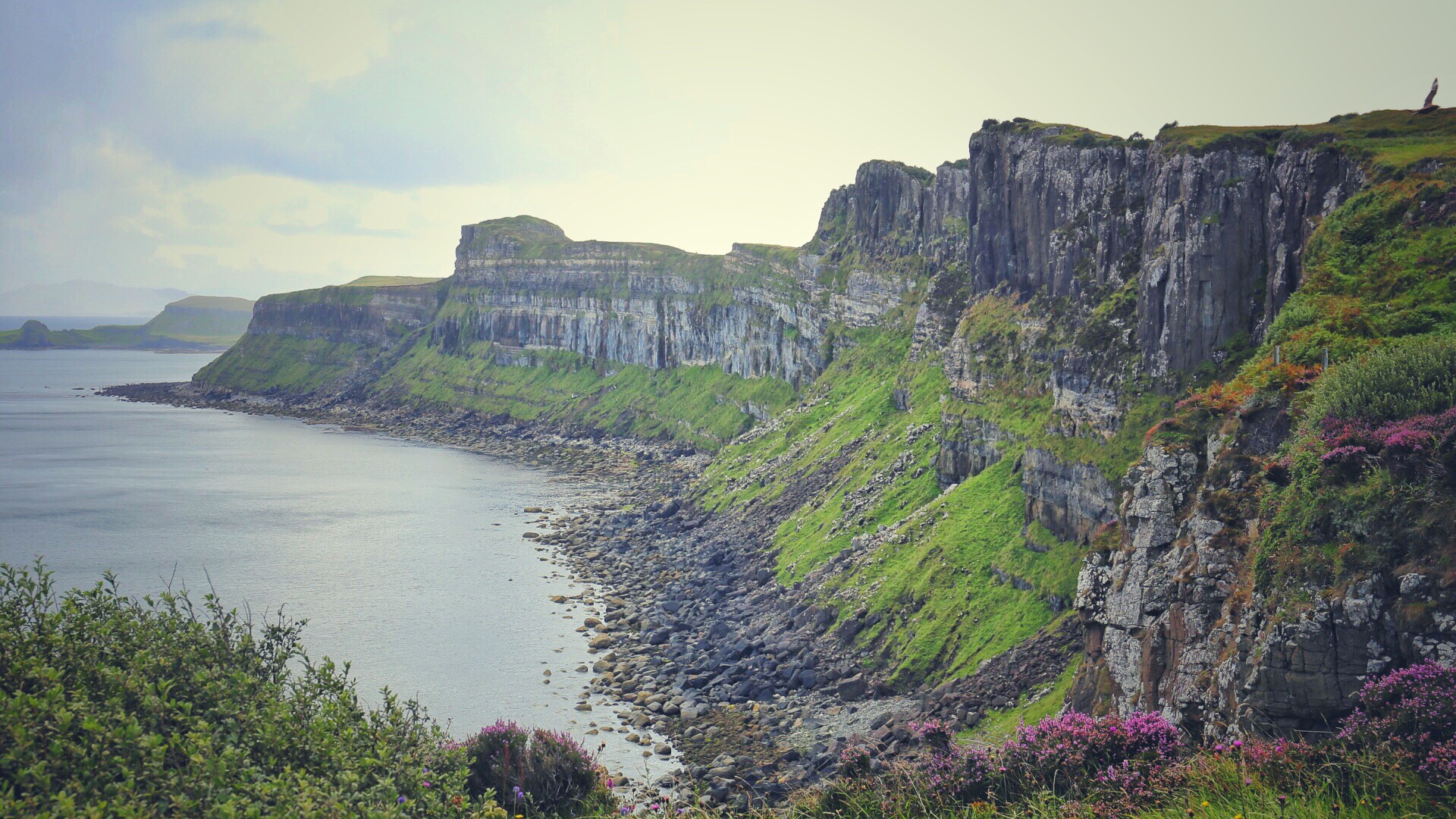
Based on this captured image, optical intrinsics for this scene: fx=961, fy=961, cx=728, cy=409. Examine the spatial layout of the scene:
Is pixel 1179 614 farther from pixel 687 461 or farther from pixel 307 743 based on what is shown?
pixel 687 461

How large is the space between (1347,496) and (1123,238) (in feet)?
93.9

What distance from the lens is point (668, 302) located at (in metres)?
176

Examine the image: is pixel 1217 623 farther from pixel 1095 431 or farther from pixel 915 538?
pixel 915 538

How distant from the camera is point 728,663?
186 feet

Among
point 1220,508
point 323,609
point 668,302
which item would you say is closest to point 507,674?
point 323,609

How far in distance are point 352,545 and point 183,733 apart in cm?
7308

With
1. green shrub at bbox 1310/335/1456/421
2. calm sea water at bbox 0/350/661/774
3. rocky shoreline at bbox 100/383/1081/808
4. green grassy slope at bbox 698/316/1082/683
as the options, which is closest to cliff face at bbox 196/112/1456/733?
green grassy slope at bbox 698/316/1082/683

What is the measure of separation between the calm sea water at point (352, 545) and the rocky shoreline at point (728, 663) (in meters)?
2.55

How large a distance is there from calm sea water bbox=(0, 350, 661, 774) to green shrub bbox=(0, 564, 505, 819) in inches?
780

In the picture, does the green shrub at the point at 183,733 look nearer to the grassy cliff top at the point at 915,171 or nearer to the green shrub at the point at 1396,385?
the green shrub at the point at 1396,385

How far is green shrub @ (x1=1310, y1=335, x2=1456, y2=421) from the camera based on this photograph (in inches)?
1050

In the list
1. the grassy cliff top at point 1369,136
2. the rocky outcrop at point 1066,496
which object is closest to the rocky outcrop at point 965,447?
the rocky outcrop at point 1066,496

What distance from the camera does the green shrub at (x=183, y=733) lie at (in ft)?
63.4

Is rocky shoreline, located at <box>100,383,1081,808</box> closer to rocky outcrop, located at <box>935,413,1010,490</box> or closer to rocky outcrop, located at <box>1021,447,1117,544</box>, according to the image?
rocky outcrop, located at <box>1021,447,1117,544</box>
